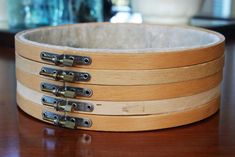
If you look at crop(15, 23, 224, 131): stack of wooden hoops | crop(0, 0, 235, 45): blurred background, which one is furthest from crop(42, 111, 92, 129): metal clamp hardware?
crop(0, 0, 235, 45): blurred background

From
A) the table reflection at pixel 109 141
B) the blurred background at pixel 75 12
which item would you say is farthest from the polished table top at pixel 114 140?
the blurred background at pixel 75 12

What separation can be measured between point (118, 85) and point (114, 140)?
59 millimetres

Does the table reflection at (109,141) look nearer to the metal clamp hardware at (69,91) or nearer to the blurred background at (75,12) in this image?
the metal clamp hardware at (69,91)

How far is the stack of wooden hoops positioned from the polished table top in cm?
1

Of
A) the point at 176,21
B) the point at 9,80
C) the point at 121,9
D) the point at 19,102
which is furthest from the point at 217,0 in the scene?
the point at 19,102

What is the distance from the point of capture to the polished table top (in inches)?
18.1

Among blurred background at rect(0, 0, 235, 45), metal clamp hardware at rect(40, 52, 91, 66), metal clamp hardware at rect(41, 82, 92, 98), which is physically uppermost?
metal clamp hardware at rect(40, 52, 91, 66)

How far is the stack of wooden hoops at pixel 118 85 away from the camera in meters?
0.50

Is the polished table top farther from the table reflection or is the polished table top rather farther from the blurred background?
the blurred background

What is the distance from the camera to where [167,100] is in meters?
0.52

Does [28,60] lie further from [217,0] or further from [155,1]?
[217,0]

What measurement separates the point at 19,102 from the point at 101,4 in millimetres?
768

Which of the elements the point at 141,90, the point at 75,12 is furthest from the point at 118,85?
the point at 75,12

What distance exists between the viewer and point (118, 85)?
50 cm
